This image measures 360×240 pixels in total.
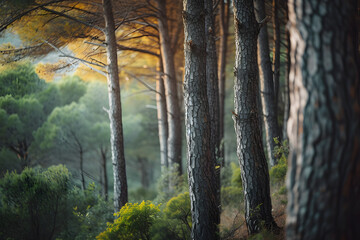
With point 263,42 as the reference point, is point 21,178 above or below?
below

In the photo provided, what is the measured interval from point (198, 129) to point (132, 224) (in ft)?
6.71

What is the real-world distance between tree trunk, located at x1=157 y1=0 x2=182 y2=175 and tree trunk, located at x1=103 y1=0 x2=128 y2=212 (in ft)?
7.43

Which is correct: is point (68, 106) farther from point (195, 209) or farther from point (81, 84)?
point (195, 209)

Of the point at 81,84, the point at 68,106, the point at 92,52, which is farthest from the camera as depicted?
the point at 81,84

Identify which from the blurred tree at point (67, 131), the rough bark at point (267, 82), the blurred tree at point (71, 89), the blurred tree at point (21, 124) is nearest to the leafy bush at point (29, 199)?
the blurred tree at point (21, 124)

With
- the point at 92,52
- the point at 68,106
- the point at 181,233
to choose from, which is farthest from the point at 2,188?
the point at 68,106

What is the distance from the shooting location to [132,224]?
474cm

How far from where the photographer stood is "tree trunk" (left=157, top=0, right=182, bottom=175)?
835cm

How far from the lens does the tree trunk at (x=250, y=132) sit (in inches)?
165

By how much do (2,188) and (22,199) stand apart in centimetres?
55

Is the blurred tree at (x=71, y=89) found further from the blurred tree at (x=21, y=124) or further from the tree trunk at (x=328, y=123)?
the tree trunk at (x=328, y=123)

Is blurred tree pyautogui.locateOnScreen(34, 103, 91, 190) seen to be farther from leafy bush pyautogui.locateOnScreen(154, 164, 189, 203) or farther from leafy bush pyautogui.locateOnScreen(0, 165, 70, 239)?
leafy bush pyautogui.locateOnScreen(0, 165, 70, 239)

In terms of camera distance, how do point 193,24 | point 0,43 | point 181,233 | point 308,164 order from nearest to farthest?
point 308,164, point 193,24, point 181,233, point 0,43

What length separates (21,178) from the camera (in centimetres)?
631
